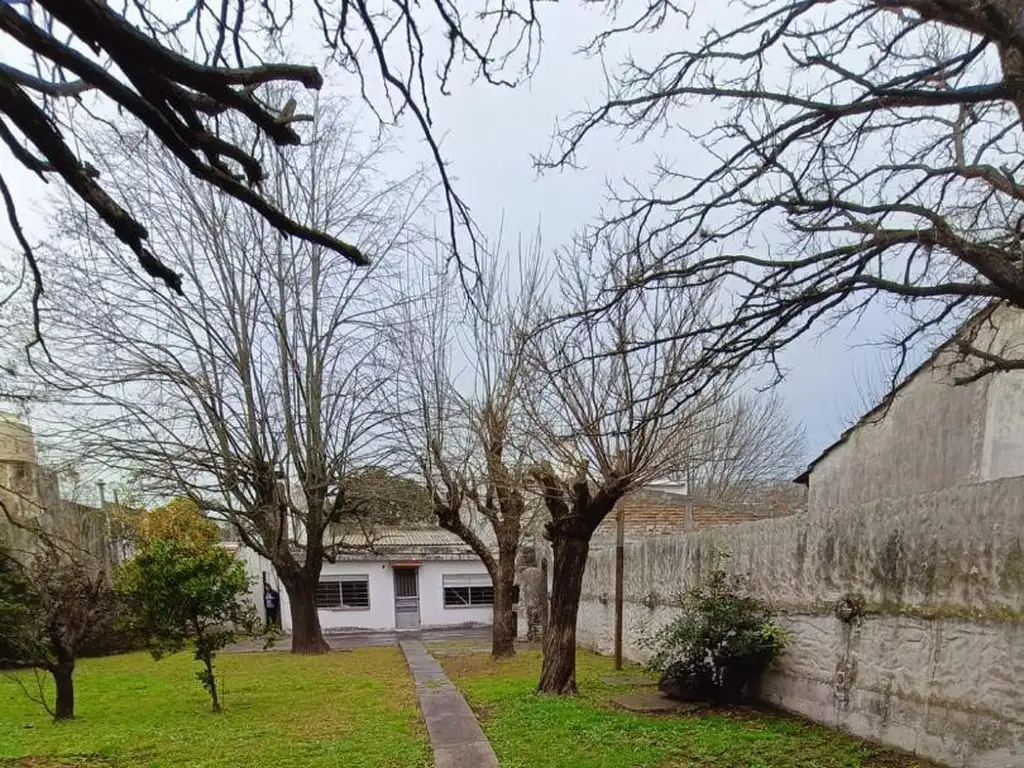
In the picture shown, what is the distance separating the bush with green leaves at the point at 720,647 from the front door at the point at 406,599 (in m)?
22.2

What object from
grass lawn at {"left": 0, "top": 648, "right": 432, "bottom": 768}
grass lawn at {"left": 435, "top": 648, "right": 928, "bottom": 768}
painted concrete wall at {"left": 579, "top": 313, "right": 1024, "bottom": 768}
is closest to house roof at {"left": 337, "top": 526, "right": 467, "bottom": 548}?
grass lawn at {"left": 0, "top": 648, "right": 432, "bottom": 768}

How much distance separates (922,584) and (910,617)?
314mm

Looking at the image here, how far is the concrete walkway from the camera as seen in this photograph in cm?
603

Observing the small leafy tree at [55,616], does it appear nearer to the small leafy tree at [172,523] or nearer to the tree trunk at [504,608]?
the tree trunk at [504,608]

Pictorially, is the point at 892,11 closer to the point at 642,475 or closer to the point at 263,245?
the point at 642,475

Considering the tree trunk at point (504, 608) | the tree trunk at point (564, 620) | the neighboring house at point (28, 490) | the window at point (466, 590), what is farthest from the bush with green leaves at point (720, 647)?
the window at point (466, 590)

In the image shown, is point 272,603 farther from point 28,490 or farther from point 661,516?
point 661,516

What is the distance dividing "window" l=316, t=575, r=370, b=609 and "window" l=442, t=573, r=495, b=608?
122 inches

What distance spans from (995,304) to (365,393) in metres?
12.1

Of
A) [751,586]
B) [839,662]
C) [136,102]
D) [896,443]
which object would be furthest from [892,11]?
[896,443]

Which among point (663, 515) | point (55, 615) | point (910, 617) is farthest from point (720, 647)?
point (663, 515)

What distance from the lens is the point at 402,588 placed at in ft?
96.4

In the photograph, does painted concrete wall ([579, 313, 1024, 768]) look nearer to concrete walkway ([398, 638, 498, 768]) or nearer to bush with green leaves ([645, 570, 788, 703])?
bush with green leaves ([645, 570, 788, 703])

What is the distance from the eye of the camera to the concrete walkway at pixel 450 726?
6.03 m
